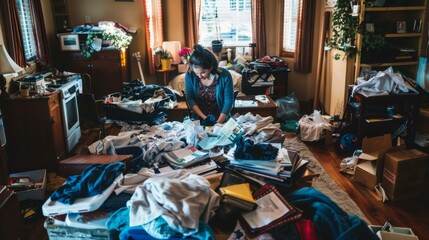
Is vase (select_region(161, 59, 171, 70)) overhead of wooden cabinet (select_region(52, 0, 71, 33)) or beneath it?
beneath

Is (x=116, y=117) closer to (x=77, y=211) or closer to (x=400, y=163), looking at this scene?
(x=77, y=211)

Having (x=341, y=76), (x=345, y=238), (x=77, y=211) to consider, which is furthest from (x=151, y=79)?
(x=345, y=238)

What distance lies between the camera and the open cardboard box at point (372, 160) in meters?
3.00

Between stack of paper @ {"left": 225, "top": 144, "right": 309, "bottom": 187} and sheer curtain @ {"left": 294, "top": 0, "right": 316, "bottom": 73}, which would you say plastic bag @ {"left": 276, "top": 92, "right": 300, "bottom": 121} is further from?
stack of paper @ {"left": 225, "top": 144, "right": 309, "bottom": 187}

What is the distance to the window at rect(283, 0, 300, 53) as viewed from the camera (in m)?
5.34

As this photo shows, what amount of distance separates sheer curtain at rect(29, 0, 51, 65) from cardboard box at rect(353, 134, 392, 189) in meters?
3.80

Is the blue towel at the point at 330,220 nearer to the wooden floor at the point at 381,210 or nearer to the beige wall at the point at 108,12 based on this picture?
the wooden floor at the point at 381,210

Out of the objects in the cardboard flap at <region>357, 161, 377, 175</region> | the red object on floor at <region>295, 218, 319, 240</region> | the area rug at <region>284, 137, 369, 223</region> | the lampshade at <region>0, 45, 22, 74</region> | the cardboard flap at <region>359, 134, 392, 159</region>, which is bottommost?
the area rug at <region>284, 137, 369, 223</region>

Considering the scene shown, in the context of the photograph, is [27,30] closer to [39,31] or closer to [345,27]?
[39,31]

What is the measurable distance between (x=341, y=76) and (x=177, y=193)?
351cm

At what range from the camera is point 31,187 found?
2910mm

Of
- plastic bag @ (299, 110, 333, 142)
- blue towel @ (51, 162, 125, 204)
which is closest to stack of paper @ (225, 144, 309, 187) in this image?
blue towel @ (51, 162, 125, 204)

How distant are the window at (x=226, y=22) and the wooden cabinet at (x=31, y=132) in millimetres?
2865

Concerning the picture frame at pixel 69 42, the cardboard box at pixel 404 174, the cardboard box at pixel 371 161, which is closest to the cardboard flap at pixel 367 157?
the cardboard box at pixel 371 161
